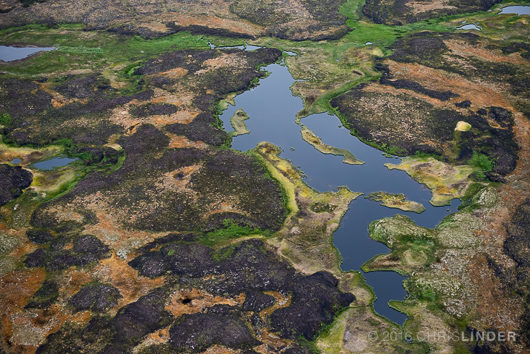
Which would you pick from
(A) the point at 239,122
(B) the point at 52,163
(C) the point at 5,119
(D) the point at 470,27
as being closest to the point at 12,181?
(B) the point at 52,163

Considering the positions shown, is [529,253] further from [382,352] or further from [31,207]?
[31,207]

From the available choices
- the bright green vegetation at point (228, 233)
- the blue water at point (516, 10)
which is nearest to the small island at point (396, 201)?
the bright green vegetation at point (228, 233)

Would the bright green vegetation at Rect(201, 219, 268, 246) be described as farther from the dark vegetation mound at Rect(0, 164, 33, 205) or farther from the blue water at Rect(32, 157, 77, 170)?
the blue water at Rect(32, 157, 77, 170)

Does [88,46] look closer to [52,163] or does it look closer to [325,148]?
[52,163]

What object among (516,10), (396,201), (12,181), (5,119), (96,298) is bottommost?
(396,201)

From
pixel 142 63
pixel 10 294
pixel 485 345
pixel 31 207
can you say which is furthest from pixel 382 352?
pixel 142 63

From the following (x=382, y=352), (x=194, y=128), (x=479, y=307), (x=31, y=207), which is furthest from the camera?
(x=194, y=128)
